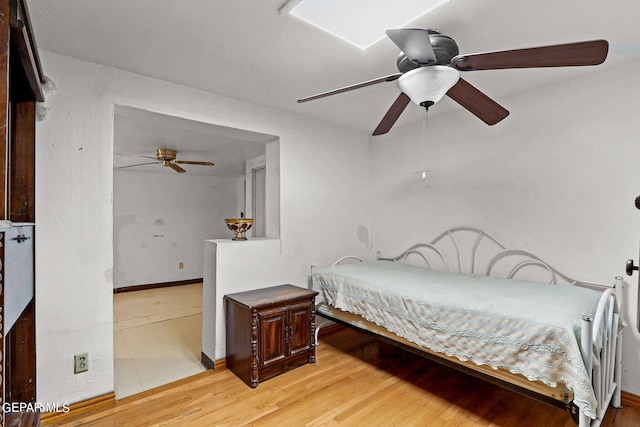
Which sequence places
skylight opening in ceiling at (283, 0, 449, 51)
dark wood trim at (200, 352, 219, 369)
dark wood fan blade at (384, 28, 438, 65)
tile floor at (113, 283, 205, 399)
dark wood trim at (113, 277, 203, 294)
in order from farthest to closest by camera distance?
dark wood trim at (113, 277, 203, 294)
dark wood trim at (200, 352, 219, 369)
tile floor at (113, 283, 205, 399)
skylight opening in ceiling at (283, 0, 449, 51)
dark wood fan blade at (384, 28, 438, 65)

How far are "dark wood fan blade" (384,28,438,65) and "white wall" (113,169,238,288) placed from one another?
5.65 m

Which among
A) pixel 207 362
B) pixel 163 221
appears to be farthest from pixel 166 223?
pixel 207 362

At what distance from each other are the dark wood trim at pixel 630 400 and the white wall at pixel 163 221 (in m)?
6.15

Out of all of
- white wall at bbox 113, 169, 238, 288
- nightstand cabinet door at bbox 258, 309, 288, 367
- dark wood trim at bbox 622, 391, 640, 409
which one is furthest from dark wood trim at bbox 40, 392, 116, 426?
white wall at bbox 113, 169, 238, 288

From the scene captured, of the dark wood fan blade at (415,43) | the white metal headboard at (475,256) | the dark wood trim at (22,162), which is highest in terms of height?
the dark wood fan blade at (415,43)

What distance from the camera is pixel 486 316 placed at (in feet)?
5.92

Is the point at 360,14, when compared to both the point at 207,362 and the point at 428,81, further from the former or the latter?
the point at 207,362

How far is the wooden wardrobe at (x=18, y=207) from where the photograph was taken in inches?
37.0

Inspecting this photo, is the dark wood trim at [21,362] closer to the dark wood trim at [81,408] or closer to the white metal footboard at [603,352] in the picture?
the dark wood trim at [81,408]

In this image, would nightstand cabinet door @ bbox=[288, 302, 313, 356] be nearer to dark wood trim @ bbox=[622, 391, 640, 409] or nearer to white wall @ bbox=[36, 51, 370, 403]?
white wall @ bbox=[36, 51, 370, 403]

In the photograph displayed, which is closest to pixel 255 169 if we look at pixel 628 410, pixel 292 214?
pixel 292 214

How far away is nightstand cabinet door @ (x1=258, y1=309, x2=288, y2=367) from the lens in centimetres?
245

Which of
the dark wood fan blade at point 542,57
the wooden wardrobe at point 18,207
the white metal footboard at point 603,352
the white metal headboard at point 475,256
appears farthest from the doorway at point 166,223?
the white metal footboard at point 603,352

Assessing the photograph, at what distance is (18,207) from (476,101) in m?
2.51
